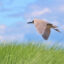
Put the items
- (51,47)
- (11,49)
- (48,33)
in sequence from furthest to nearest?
(51,47), (11,49), (48,33)

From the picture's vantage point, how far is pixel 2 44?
4523 millimetres

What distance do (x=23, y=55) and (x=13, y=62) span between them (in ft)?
0.78

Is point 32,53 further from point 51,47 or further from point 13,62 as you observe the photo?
point 51,47

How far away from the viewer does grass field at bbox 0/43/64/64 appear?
12.6ft

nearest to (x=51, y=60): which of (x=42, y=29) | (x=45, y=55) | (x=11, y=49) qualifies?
(x=45, y=55)

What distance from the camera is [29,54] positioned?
13.0 ft

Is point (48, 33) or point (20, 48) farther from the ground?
point (48, 33)

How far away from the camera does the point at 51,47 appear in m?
4.51

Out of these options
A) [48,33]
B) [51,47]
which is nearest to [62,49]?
[51,47]

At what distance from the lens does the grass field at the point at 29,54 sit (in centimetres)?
383

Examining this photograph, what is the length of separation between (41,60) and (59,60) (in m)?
0.48

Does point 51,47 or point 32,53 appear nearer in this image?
point 32,53

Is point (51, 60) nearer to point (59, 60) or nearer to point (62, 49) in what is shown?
point (59, 60)

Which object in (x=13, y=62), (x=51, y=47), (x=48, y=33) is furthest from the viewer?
(x=51, y=47)
